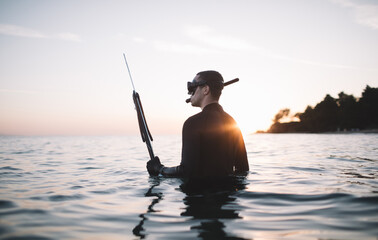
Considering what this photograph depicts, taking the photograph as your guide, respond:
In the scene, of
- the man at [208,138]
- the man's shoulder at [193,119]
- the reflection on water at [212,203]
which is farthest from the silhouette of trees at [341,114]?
the man's shoulder at [193,119]

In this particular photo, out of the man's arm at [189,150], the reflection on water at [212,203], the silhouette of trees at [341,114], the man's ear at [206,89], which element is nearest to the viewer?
the reflection on water at [212,203]

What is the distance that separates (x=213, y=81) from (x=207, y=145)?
1266mm

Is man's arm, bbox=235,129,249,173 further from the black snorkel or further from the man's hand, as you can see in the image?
the man's hand

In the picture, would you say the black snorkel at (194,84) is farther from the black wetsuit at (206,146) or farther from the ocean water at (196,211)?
the ocean water at (196,211)

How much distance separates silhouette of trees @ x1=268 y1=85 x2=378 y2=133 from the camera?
84875 mm

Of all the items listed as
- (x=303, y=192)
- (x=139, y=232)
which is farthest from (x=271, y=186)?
(x=139, y=232)

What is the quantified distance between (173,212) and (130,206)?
33.0 inches

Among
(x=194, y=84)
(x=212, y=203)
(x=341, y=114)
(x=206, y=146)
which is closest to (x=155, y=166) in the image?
(x=206, y=146)

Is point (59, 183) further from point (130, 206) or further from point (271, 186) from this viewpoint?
point (271, 186)

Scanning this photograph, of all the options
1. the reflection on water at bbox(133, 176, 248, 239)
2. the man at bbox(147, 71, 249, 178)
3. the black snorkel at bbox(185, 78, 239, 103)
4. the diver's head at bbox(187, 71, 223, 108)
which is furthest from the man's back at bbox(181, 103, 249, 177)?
the black snorkel at bbox(185, 78, 239, 103)

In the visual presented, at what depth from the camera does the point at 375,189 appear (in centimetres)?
466

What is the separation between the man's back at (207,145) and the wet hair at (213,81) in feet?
1.37

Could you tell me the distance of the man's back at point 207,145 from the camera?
4.11 m

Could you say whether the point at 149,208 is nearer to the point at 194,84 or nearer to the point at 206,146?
the point at 206,146
